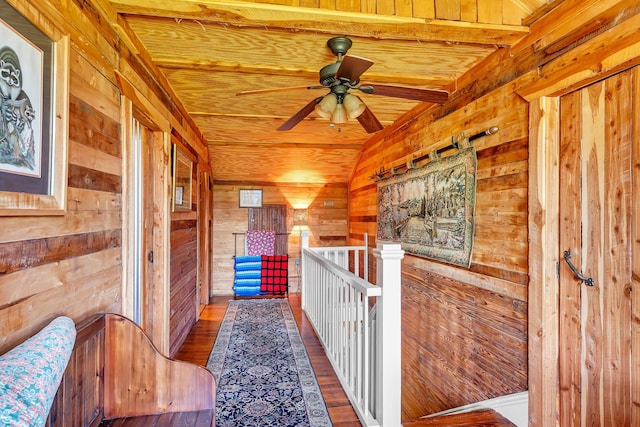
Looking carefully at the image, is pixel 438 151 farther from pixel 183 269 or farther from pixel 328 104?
pixel 183 269

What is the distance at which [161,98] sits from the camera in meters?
2.58

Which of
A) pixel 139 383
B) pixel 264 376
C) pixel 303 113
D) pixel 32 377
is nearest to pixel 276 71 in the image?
pixel 303 113

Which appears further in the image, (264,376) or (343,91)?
(264,376)

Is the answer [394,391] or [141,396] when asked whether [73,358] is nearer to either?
[141,396]

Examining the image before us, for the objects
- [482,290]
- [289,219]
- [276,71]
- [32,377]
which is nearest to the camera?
[32,377]

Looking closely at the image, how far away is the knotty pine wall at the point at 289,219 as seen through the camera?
18.9 feet

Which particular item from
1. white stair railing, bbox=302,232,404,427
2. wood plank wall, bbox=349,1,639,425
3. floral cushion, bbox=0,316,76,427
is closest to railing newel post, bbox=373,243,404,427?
white stair railing, bbox=302,232,404,427

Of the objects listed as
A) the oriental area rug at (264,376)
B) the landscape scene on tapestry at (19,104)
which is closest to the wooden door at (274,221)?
the oriental area rug at (264,376)

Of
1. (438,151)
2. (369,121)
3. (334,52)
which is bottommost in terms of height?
(438,151)

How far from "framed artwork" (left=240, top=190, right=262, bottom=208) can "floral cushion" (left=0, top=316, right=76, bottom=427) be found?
479 cm

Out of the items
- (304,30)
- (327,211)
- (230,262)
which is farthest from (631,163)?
(230,262)

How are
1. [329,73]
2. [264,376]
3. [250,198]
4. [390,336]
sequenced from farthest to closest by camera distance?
1. [250,198]
2. [264,376]
3. [329,73]
4. [390,336]

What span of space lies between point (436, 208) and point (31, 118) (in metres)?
2.61

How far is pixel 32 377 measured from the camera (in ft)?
2.82
